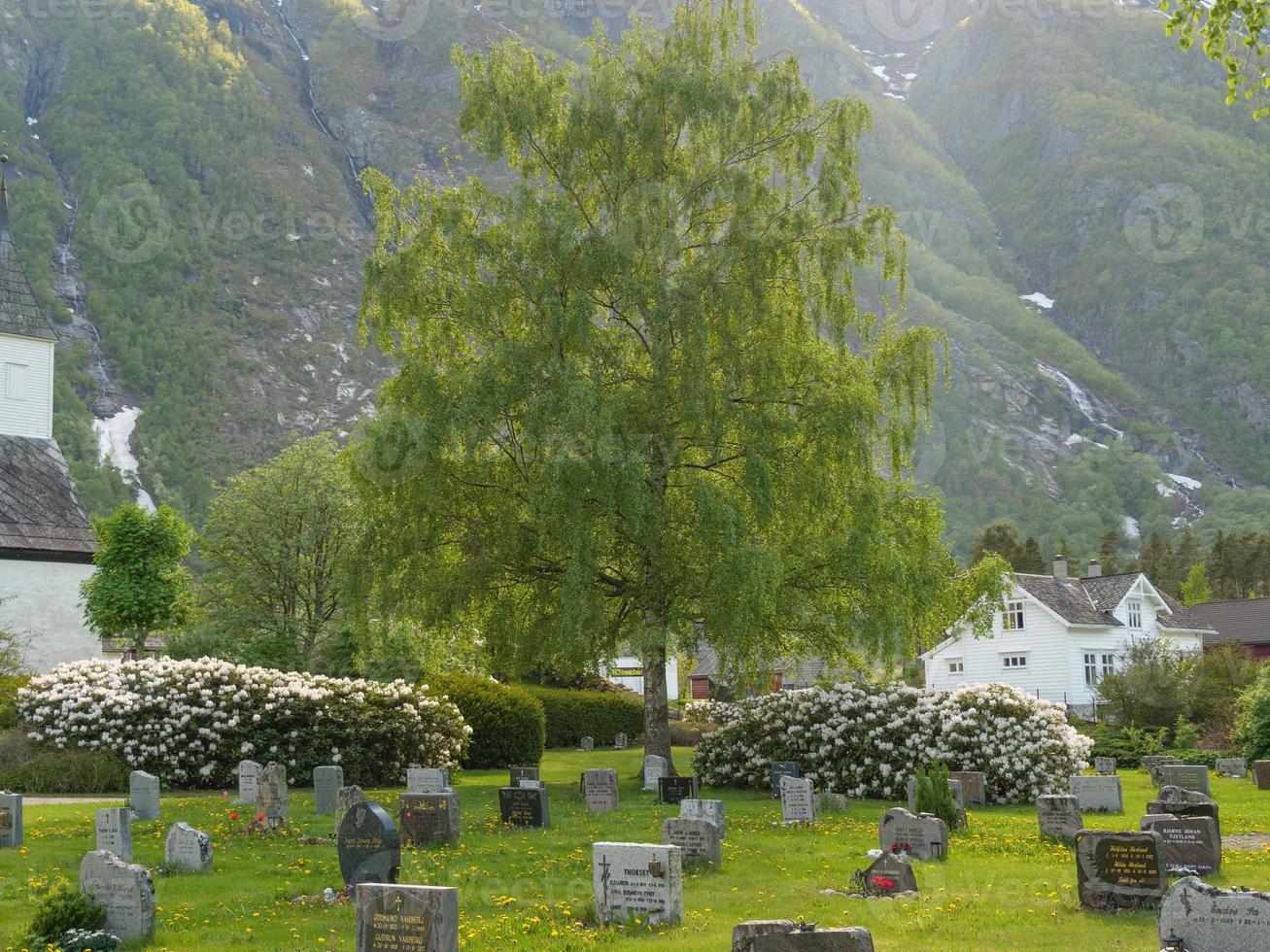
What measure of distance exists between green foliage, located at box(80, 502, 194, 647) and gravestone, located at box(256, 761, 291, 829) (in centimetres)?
1824

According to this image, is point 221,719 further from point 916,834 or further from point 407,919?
point 407,919

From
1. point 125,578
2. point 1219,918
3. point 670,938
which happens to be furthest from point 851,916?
point 125,578

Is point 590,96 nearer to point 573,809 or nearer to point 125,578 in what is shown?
point 573,809


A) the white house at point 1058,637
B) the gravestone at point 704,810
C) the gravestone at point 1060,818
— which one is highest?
the white house at point 1058,637

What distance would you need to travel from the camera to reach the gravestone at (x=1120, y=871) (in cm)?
1105

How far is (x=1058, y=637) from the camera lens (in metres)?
54.0

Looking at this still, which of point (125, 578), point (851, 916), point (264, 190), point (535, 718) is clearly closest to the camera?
point (851, 916)

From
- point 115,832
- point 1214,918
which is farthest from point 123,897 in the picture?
point 1214,918

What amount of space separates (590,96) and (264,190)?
606 feet

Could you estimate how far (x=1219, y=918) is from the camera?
28.3 ft

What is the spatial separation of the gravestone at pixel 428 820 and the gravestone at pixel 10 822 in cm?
471

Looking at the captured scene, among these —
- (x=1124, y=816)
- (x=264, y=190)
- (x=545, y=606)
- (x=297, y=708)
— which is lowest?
(x=1124, y=816)

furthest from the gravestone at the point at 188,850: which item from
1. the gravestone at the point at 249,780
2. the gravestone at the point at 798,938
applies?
the gravestone at the point at 798,938

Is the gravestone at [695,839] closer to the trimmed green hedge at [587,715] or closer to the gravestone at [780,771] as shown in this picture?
the gravestone at [780,771]
